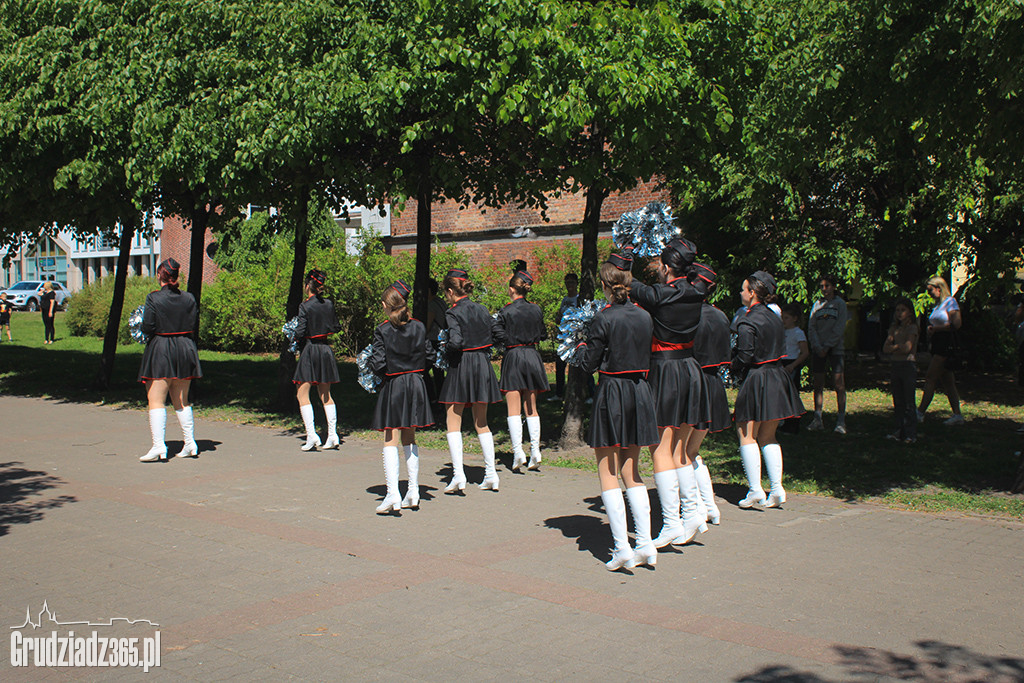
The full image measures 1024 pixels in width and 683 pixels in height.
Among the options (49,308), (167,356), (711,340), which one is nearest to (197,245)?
(167,356)

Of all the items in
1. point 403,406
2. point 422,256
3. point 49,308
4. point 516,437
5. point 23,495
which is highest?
point 422,256

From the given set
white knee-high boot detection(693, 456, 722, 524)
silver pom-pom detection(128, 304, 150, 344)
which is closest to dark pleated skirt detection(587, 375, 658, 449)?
white knee-high boot detection(693, 456, 722, 524)

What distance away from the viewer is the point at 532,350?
920 cm

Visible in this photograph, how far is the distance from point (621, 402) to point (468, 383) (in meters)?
2.59

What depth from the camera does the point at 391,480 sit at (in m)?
7.47

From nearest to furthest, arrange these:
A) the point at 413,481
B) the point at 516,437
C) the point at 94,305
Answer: the point at 413,481 < the point at 516,437 < the point at 94,305

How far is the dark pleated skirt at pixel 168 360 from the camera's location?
9922 mm

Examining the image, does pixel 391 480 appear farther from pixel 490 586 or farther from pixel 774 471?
pixel 774 471

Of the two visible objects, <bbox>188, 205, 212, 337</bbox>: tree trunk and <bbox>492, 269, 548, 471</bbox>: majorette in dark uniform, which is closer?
<bbox>492, 269, 548, 471</bbox>: majorette in dark uniform

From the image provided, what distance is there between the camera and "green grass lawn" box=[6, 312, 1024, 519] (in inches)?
330

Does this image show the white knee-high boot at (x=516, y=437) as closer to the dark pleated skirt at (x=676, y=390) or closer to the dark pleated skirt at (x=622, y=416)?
the dark pleated skirt at (x=676, y=390)

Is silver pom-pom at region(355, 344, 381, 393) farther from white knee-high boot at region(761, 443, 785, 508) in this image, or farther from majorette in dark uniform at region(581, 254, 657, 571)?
white knee-high boot at region(761, 443, 785, 508)

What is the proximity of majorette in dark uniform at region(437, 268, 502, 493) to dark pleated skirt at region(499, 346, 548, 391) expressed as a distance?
1.95 ft

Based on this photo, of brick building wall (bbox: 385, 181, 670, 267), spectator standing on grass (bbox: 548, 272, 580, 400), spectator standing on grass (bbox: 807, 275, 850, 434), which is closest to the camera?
spectator standing on grass (bbox: 807, 275, 850, 434)
